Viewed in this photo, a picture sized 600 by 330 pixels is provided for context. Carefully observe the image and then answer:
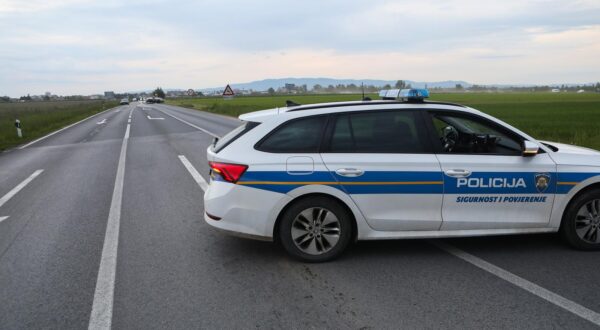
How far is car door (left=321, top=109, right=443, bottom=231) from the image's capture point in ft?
14.5

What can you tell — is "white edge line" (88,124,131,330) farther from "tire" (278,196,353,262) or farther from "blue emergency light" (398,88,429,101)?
"blue emergency light" (398,88,429,101)

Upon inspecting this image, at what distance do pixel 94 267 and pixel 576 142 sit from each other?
1408 cm

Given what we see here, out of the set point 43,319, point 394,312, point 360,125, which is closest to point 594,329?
point 394,312

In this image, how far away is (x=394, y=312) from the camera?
3.50 meters

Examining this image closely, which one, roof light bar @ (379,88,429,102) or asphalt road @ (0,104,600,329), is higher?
roof light bar @ (379,88,429,102)

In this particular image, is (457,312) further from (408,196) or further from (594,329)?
(408,196)

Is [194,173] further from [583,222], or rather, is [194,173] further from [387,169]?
[583,222]

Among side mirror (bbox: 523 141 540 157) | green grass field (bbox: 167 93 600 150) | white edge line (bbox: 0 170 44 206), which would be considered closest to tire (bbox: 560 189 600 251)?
side mirror (bbox: 523 141 540 157)

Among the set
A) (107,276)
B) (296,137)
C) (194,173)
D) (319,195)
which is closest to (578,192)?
(319,195)

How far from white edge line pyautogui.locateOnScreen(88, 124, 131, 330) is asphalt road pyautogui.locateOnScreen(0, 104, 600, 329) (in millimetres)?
21

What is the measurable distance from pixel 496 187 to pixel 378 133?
1262mm

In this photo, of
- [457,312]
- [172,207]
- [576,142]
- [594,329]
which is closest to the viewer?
[594,329]

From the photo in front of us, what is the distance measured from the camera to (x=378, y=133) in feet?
15.2

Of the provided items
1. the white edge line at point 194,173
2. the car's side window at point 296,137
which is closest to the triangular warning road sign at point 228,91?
the white edge line at point 194,173
